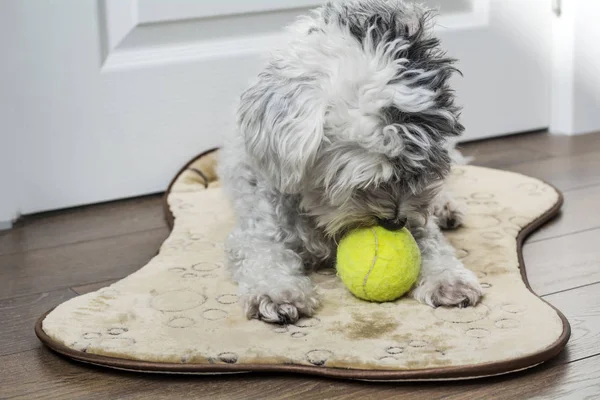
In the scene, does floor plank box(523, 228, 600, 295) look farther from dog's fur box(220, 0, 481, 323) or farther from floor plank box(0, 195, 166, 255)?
floor plank box(0, 195, 166, 255)

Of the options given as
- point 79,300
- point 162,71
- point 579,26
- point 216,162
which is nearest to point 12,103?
point 162,71

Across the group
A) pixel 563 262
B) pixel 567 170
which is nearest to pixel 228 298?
pixel 563 262

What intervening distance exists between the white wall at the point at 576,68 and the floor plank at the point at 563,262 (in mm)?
1070

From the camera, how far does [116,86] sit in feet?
9.11

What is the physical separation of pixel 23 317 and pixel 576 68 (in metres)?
2.20

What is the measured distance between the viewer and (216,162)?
2.90 m

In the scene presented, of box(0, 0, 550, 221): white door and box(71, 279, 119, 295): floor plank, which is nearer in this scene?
box(71, 279, 119, 295): floor plank

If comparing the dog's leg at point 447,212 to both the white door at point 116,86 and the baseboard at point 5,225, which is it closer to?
the white door at point 116,86

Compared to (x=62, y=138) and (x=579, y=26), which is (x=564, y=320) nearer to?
(x=62, y=138)

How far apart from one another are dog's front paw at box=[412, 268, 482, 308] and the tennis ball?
0.03 metres

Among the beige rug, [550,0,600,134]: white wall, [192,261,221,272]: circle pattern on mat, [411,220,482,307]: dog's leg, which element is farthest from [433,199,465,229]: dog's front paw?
[550,0,600,134]: white wall

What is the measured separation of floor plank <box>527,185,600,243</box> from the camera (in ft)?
8.00

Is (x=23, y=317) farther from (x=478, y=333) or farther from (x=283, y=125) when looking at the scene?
(x=478, y=333)

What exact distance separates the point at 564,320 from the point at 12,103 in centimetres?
167
